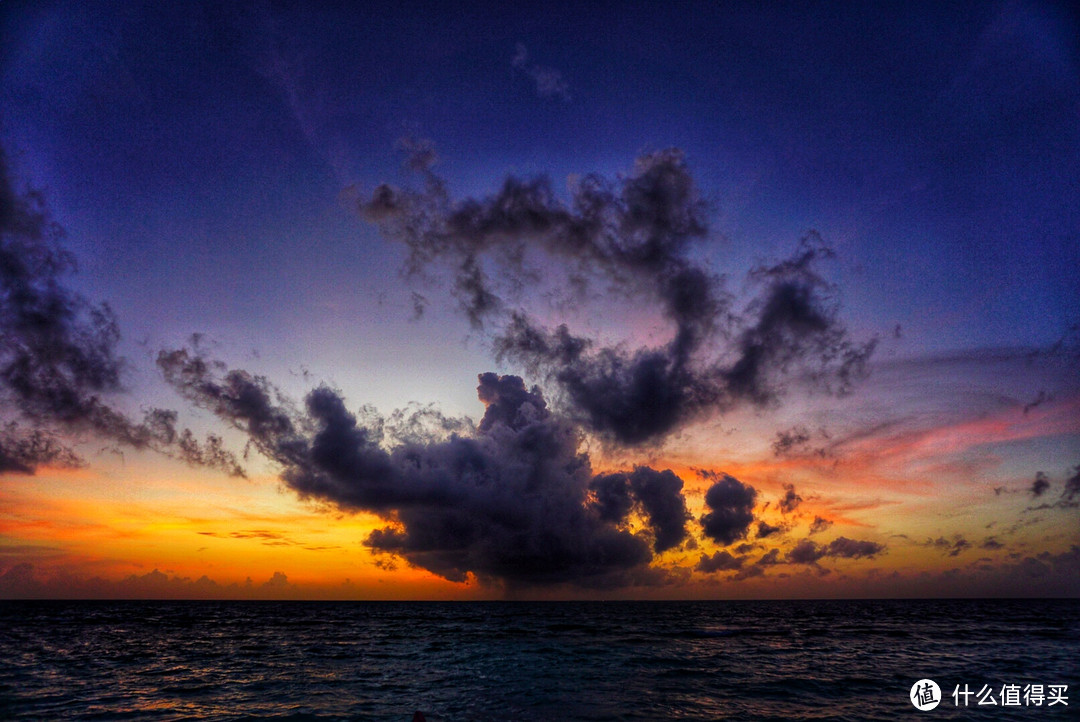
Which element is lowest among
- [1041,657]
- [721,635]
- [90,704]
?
[721,635]

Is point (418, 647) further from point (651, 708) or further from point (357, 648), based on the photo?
point (651, 708)

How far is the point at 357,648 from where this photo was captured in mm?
49781

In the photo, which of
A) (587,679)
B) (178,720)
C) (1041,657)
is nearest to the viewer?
(178,720)

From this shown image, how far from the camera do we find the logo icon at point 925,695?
23475mm

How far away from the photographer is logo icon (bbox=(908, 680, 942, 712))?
2348 centimetres

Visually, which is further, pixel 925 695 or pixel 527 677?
pixel 527 677

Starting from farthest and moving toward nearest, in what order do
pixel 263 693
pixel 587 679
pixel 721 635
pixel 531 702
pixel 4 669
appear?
1. pixel 721 635
2. pixel 4 669
3. pixel 587 679
4. pixel 263 693
5. pixel 531 702

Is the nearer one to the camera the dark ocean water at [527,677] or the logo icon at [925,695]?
the dark ocean water at [527,677]

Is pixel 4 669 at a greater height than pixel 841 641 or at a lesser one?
greater

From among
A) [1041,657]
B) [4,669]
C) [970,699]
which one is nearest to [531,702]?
[970,699]

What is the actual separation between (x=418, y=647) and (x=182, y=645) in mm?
24889

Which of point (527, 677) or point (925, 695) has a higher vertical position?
point (925, 695)

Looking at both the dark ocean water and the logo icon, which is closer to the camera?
the dark ocean water

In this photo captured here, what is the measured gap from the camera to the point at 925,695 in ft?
82.2
